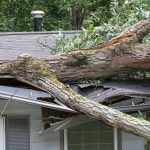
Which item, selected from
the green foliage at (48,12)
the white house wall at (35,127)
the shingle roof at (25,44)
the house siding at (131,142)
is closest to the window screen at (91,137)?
the house siding at (131,142)

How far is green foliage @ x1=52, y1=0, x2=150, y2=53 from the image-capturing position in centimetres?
676

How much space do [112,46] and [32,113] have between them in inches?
75.9

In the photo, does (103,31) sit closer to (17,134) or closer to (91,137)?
(91,137)

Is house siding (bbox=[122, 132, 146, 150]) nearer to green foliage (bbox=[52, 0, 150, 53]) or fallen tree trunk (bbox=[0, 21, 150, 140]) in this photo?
green foliage (bbox=[52, 0, 150, 53])

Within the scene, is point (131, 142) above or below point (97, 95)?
below

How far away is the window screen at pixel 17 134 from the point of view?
704cm

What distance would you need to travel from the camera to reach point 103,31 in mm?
6906

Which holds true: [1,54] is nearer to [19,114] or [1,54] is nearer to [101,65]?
[19,114]

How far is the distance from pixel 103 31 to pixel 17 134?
186cm

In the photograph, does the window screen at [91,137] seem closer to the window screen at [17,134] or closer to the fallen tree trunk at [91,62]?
the window screen at [17,134]

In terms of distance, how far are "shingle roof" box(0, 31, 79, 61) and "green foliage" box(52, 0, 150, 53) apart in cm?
81

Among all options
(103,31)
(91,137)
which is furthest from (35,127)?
(103,31)

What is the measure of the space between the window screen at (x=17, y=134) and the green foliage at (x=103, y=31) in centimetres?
110

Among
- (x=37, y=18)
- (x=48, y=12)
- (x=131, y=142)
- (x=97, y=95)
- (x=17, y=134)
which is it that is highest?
(x=48, y=12)
